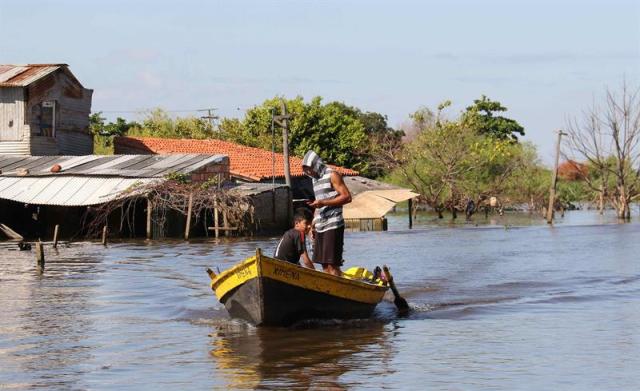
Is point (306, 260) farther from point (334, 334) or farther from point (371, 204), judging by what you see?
point (371, 204)

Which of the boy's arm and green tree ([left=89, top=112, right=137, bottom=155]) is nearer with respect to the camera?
the boy's arm

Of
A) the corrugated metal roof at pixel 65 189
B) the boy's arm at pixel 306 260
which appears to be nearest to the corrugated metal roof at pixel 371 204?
the corrugated metal roof at pixel 65 189

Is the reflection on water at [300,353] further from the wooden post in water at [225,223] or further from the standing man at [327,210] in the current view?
the wooden post in water at [225,223]

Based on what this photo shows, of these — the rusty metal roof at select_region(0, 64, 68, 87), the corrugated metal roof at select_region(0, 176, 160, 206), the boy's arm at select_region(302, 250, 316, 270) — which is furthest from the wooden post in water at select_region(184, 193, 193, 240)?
the boy's arm at select_region(302, 250, 316, 270)

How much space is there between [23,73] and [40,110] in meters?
1.64

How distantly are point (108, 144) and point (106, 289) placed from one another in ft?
130

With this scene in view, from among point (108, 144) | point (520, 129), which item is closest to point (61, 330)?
point (108, 144)

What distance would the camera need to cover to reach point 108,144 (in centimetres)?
5794

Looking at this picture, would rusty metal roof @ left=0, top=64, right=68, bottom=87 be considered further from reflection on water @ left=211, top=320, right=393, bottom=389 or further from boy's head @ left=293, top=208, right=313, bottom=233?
boy's head @ left=293, top=208, right=313, bottom=233

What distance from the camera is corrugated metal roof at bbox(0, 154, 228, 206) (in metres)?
33.7

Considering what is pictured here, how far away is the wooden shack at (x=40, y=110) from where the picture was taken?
128 feet

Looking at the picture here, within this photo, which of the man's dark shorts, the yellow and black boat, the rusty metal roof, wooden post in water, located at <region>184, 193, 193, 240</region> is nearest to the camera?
the yellow and black boat

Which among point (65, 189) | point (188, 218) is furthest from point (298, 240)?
point (65, 189)

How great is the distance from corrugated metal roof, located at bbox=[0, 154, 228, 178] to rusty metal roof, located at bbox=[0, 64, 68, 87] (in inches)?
106
